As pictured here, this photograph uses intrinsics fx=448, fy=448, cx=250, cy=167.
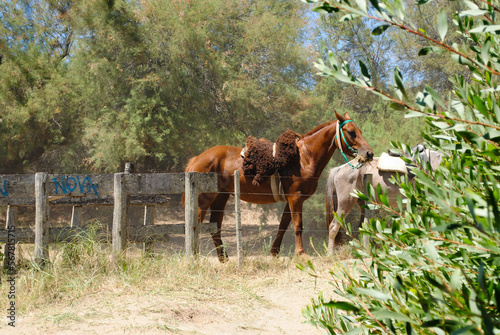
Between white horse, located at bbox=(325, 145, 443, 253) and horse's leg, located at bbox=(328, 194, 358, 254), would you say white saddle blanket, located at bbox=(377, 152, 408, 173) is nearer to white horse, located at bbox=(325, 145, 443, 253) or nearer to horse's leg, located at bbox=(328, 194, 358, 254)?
white horse, located at bbox=(325, 145, 443, 253)

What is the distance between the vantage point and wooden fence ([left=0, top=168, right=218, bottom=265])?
18.9 feet

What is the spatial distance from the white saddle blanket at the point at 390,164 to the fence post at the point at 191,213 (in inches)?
132

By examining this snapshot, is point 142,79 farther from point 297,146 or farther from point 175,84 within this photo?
point 297,146

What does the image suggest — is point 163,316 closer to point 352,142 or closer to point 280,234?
point 280,234

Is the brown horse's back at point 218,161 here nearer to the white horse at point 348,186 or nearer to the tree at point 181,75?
the white horse at point 348,186

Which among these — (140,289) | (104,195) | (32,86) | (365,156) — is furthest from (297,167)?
(32,86)

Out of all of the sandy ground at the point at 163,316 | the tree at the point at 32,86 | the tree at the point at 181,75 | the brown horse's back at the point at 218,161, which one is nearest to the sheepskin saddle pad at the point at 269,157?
the brown horse's back at the point at 218,161

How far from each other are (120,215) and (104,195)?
49 centimetres

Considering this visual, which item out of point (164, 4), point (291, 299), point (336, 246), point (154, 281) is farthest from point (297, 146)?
point (164, 4)

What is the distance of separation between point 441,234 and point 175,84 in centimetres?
1128

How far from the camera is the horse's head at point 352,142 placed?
701 cm

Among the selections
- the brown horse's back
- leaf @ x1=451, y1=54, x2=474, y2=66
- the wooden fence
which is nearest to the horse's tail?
the brown horse's back

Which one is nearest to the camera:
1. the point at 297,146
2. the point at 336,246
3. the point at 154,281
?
the point at 154,281

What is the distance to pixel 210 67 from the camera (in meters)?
12.1
